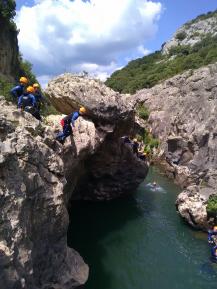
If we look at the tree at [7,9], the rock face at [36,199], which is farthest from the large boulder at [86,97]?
the tree at [7,9]

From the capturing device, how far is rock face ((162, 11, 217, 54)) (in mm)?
109963

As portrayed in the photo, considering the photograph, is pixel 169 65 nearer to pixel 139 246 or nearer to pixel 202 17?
pixel 202 17

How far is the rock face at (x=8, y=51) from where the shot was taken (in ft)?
167

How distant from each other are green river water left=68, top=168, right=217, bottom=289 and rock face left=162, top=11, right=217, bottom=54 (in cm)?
8370

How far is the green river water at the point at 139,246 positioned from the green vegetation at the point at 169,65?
139 ft

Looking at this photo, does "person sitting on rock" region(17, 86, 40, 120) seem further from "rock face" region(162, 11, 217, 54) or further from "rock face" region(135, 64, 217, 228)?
"rock face" region(162, 11, 217, 54)

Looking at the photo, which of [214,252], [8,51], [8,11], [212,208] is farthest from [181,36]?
[214,252]

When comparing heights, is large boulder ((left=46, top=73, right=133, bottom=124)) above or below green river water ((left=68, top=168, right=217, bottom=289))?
above

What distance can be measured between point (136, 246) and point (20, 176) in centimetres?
1340

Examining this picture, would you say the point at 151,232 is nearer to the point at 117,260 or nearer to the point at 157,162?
the point at 117,260

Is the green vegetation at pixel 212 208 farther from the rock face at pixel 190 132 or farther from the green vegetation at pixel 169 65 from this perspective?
the green vegetation at pixel 169 65

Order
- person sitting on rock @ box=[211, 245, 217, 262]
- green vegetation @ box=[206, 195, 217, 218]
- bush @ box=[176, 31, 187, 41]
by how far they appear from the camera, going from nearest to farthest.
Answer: person sitting on rock @ box=[211, 245, 217, 262] < green vegetation @ box=[206, 195, 217, 218] < bush @ box=[176, 31, 187, 41]

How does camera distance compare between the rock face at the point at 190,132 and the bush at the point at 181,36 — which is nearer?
the rock face at the point at 190,132

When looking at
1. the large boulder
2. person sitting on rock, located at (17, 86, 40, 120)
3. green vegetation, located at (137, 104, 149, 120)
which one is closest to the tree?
green vegetation, located at (137, 104, 149, 120)
